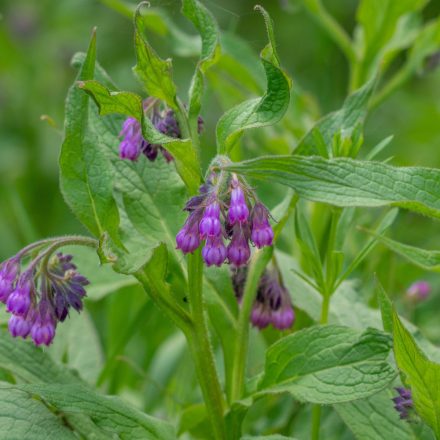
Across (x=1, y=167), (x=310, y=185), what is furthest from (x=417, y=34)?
(x=1, y=167)

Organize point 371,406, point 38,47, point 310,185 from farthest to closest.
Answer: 1. point 38,47
2. point 371,406
3. point 310,185

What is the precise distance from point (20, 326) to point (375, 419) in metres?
0.71

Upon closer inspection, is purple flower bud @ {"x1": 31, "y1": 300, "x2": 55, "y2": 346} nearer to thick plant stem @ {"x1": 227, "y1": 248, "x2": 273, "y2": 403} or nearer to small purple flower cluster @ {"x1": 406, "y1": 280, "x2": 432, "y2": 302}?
thick plant stem @ {"x1": 227, "y1": 248, "x2": 273, "y2": 403}

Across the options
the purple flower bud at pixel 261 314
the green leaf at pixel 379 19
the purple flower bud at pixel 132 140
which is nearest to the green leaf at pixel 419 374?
the purple flower bud at pixel 261 314

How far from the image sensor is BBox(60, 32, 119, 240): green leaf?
1733 millimetres

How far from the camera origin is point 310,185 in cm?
151

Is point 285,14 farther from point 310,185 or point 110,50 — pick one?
point 310,185

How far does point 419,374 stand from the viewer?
1.55 m

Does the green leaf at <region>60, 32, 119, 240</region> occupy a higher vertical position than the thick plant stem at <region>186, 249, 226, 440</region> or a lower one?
higher

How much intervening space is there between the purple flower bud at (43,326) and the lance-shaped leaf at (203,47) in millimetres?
448

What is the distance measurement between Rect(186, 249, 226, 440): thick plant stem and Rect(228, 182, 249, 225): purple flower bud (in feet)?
0.51

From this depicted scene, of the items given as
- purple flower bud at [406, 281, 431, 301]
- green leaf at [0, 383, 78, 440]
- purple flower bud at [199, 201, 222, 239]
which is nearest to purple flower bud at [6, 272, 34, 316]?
green leaf at [0, 383, 78, 440]

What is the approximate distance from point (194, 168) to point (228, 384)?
0.51 m

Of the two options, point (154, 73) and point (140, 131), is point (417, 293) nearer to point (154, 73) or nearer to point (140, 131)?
point (140, 131)
